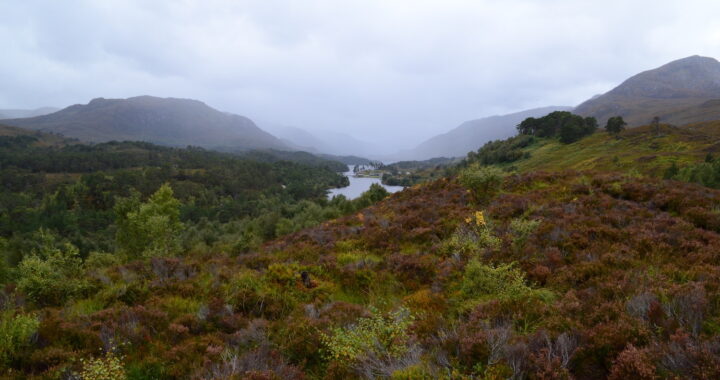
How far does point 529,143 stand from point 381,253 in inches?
3689

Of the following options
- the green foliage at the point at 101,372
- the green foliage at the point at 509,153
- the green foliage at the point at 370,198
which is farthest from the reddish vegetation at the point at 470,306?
the green foliage at the point at 509,153

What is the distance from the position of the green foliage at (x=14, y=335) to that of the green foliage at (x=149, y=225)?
17308mm

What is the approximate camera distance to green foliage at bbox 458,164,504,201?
54.1ft

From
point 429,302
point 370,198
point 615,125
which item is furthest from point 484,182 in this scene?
point 615,125

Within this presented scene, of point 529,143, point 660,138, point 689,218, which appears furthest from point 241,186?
point 689,218

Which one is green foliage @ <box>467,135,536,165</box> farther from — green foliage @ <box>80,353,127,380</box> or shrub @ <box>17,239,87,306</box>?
green foliage @ <box>80,353,127,380</box>

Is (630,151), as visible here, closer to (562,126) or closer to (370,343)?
(562,126)

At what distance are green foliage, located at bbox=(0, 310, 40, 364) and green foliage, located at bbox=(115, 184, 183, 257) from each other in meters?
17.3

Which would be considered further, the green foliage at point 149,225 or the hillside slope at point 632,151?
the hillside slope at point 632,151

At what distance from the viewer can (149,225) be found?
74.3 feet

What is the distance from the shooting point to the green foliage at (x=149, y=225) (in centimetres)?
2295

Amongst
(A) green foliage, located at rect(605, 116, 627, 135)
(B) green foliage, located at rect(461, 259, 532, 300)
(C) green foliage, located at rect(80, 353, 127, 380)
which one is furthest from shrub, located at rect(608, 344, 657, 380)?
(A) green foliage, located at rect(605, 116, 627, 135)

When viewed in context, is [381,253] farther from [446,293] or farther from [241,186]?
[241,186]

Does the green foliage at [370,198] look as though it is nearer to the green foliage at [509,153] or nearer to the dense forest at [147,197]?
the dense forest at [147,197]
